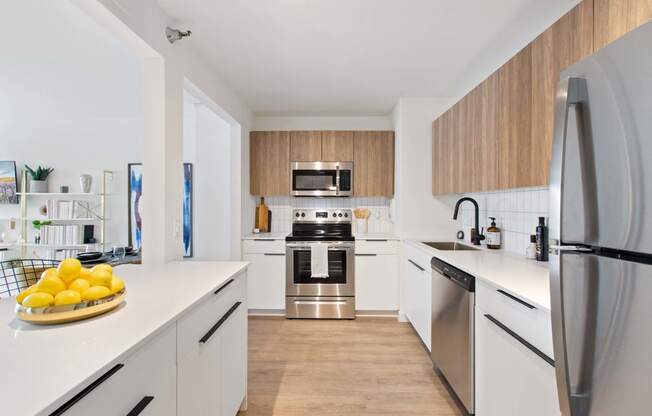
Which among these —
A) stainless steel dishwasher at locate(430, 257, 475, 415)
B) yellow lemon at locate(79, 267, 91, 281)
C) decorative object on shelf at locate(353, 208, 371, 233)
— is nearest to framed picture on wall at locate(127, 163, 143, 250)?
decorative object on shelf at locate(353, 208, 371, 233)

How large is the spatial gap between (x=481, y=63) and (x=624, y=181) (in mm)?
2363

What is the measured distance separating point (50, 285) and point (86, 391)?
0.45m

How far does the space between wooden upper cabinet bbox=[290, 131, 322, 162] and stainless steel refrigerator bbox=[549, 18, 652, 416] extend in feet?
10.4

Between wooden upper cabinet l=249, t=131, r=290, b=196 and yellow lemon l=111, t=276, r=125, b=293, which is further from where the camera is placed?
wooden upper cabinet l=249, t=131, r=290, b=196

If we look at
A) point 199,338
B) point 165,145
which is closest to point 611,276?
point 199,338

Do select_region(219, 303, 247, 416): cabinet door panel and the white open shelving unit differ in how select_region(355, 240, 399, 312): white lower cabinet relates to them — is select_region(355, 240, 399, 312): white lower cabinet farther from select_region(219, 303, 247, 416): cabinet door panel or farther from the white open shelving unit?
the white open shelving unit

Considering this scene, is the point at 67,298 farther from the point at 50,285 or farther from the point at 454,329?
the point at 454,329

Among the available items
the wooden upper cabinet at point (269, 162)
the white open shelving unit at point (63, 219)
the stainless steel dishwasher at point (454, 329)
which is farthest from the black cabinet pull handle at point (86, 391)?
the white open shelving unit at point (63, 219)

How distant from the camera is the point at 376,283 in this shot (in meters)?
3.56

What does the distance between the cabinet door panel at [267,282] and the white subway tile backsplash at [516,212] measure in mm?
2140

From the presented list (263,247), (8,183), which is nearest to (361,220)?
(263,247)

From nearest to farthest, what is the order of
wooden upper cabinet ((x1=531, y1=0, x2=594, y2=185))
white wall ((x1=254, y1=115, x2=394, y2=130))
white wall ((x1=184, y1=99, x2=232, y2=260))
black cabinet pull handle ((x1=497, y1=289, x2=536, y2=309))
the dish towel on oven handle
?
black cabinet pull handle ((x1=497, y1=289, x2=536, y2=309)), wooden upper cabinet ((x1=531, y1=0, x2=594, y2=185)), the dish towel on oven handle, white wall ((x1=184, y1=99, x2=232, y2=260)), white wall ((x1=254, y1=115, x2=394, y2=130))

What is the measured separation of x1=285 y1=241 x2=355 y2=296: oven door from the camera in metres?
3.54

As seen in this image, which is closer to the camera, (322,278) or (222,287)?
(222,287)
